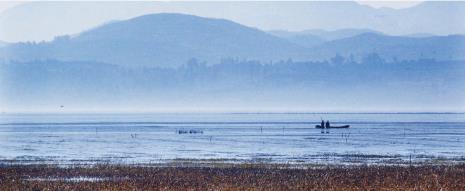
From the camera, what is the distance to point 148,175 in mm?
50375

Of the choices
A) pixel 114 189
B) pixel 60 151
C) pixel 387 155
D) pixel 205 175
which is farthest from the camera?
pixel 60 151

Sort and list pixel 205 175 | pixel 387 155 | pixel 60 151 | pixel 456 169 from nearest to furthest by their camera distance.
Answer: pixel 205 175 < pixel 456 169 < pixel 387 155 < pixel 60 151

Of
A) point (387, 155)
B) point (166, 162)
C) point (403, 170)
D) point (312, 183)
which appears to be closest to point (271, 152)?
point (387, 155)

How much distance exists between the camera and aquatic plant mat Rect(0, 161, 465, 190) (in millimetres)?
43156

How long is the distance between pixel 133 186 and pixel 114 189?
4.79 ft

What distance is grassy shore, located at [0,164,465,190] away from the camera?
4316 cm

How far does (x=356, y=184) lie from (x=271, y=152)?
3638 cm

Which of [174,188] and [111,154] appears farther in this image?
[111,154]

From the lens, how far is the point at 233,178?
47594 millimetres

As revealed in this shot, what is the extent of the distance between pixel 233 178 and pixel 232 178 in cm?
8

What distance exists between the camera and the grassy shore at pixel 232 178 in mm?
43156

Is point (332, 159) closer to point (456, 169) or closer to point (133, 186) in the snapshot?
point (456, 169)

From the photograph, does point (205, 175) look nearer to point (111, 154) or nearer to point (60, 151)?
point (111, 154)

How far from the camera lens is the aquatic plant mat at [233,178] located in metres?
43.2
